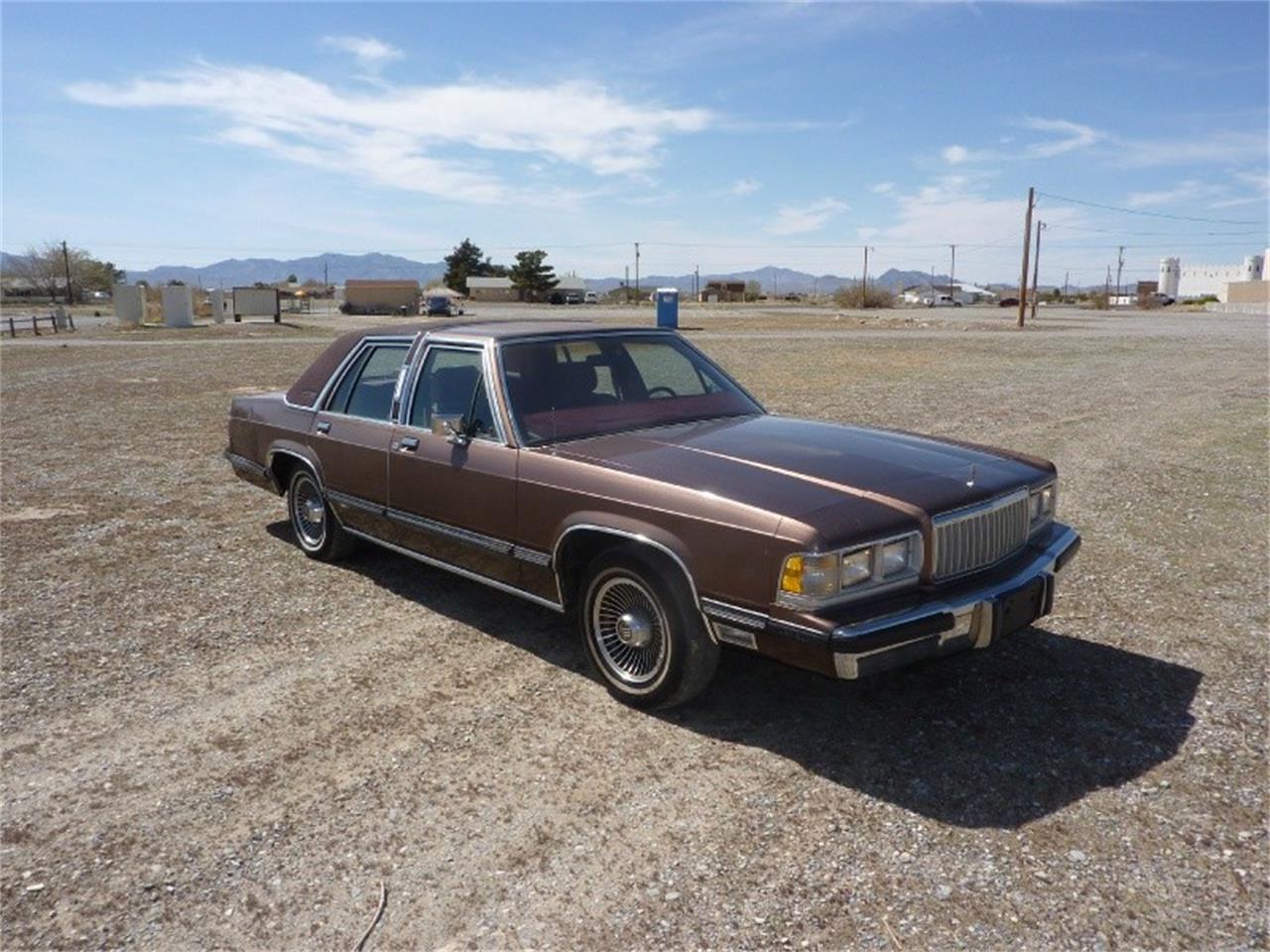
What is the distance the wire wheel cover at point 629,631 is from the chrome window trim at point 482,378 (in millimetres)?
939

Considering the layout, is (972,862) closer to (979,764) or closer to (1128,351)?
(979,764)

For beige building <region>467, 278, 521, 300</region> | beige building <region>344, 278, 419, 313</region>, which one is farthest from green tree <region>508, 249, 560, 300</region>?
beige building <region>344, 278, 419, 313</region>

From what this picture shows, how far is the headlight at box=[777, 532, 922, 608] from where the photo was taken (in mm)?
3350

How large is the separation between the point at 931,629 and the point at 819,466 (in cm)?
84

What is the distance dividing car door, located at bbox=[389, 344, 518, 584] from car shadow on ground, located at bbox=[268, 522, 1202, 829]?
0.54 meters

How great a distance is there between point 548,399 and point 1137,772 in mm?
2951

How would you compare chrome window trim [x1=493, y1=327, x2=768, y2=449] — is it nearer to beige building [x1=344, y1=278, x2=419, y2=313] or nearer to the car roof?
the car roof

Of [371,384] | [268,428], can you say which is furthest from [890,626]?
[268,428]

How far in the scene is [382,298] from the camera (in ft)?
220

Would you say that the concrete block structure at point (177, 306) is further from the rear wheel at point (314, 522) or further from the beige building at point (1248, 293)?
the beige building at point (1248, 293)

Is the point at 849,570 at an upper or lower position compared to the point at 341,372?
lower

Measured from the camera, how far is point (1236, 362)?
2183 centimetres

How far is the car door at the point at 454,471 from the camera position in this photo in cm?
450

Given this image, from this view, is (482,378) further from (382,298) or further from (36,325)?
(382,298)
